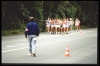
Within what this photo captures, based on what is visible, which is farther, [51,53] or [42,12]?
[42,12]

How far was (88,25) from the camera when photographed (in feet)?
175

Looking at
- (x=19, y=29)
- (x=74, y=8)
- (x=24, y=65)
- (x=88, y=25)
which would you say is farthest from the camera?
(x=88, y=25)

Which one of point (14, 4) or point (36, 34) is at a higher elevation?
point (14, 4)

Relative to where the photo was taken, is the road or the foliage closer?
the road

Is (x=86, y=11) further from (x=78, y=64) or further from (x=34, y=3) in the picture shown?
(x=78, y=64)

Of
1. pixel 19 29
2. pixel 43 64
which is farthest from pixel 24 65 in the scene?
pixel 19 29

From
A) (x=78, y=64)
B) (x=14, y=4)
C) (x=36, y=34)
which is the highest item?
Result: (x=14, y=4)

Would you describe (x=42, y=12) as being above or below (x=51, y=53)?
above

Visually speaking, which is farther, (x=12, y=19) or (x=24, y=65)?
(x=12, y=19)

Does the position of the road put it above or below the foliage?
below

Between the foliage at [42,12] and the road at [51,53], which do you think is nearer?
the road at [51,53]

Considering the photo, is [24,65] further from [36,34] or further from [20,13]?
[20,13]

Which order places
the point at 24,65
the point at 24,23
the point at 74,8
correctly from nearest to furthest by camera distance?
the point at 24,65
the point at 24,23
the point at 74,8

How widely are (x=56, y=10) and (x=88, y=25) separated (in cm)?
1305
